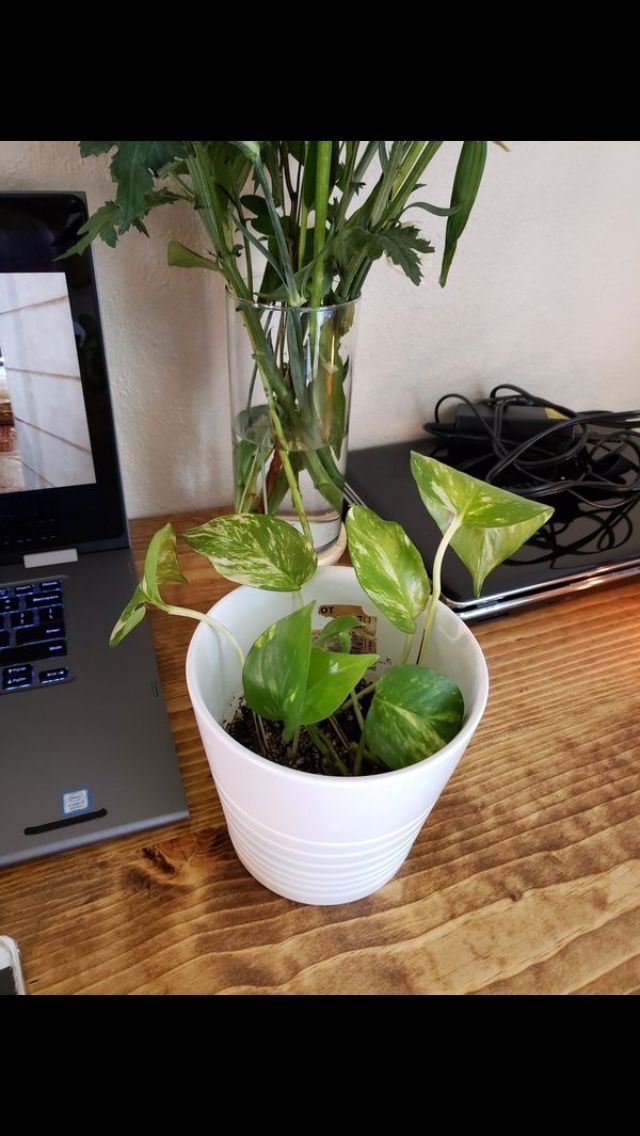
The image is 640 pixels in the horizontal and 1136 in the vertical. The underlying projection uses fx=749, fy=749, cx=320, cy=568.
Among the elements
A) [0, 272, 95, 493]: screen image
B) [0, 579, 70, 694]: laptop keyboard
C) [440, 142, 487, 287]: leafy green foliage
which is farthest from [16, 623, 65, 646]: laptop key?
[440, 142, 487, 287]: leafy green foliage

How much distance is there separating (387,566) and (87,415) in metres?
0.31

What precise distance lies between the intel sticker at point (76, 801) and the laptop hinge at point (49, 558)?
0.75 ft

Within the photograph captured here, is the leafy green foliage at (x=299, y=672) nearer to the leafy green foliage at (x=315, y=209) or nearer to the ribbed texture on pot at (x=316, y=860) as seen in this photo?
the ribbed texture on pot at (x=316, y=860)

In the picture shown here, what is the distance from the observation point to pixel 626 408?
0.92m

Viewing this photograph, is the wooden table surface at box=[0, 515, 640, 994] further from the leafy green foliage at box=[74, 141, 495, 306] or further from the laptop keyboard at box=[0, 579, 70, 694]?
the leafy green foliage at box=[74, 141, 495, 306]

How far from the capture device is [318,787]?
0.31 meters

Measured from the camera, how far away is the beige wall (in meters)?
0.61

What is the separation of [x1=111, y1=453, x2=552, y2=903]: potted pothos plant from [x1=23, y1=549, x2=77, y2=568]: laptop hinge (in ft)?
0.83

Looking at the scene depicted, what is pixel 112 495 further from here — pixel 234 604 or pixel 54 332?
pixel 234 604

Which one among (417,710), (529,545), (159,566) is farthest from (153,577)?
(529,545)

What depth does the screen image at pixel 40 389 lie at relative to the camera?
52 centimetres

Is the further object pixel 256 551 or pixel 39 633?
pixel 39 633

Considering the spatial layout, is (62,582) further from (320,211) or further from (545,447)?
(545,447)
